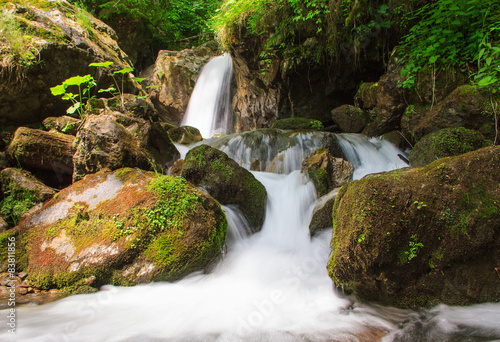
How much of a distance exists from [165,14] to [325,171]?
582 inches

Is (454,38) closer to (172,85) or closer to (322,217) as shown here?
(322,217)

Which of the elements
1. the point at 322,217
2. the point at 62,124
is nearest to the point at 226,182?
the point at 322,217

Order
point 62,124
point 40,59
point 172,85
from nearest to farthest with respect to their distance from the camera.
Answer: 1. point 62,124
2. point 40,59
3. point 172,85

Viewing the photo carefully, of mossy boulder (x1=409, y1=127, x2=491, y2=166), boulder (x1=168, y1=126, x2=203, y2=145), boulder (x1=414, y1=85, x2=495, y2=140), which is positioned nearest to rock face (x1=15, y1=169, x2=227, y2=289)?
mossy boulder (x1=409, y1=127, x2=491, y2=166)

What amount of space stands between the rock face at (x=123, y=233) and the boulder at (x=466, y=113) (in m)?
4.85

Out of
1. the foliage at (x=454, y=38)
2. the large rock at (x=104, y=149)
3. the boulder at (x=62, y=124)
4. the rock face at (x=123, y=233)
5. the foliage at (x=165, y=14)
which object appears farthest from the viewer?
the foliage at (x=165, y=14)

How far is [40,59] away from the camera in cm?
583

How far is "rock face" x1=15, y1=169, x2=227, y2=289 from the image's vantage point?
10.2 ft

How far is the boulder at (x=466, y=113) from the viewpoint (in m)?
4.95

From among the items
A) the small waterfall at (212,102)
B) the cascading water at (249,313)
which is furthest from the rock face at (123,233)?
the small waterfall at (212,102)

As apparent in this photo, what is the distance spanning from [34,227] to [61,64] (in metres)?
4.56

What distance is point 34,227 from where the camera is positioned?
3.57 meters

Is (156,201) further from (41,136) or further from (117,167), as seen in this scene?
(41,136)

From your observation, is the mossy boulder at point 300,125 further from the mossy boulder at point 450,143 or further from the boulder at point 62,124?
the boulder at point 62,124
